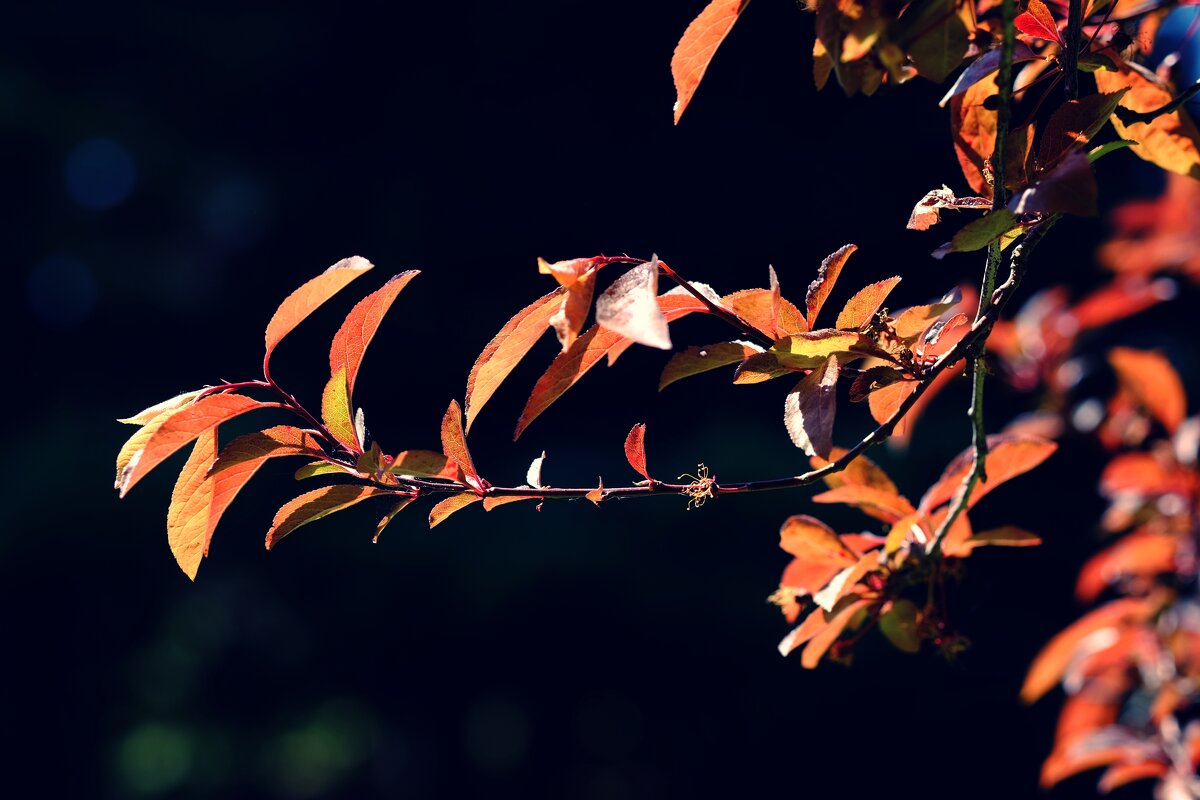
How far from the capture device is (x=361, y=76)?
4.98 metres

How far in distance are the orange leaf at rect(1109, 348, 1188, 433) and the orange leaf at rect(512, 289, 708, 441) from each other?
3.36ft

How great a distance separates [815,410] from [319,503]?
A: 0.29 metres

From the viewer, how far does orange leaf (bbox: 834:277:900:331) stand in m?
0.53

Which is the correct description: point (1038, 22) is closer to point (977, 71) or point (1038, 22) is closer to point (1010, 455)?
point (977, 71)

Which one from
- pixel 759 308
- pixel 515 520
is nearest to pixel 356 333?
pixel 759 308

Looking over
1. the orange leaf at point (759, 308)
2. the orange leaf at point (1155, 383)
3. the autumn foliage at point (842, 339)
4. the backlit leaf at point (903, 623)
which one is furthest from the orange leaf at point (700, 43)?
the orange leaf at point (1155, 383)

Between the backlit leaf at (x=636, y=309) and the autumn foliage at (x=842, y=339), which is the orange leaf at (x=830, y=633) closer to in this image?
the autumn foliage at (x=842, y=339)

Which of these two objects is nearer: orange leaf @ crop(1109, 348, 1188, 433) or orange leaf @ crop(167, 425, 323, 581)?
orange leaf @ crop(167, 425, 323, 581)

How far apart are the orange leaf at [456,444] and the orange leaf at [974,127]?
1.12ft

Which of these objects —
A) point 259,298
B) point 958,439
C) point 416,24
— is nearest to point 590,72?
point 416,24

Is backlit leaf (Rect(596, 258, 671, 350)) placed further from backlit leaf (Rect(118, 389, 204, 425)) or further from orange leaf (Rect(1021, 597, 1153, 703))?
orange leaf (Rect(1021, 597, 1153, 703))

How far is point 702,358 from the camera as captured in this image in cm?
52

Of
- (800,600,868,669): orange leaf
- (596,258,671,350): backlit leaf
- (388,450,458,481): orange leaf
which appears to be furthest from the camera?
(800,600,868,669): orange leaf

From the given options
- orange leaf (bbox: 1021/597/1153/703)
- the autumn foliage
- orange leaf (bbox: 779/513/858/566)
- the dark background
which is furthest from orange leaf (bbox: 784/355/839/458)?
the dark background
